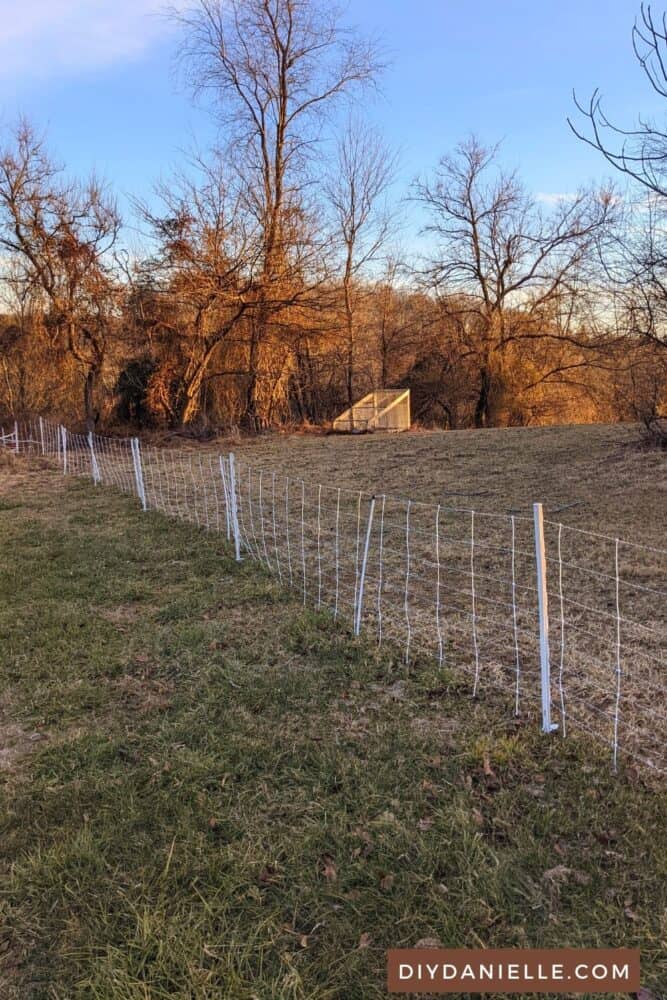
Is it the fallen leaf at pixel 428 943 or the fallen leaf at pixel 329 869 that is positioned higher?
the fallen leaf at pixel 329 869

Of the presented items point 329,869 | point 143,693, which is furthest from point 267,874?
point 143,693

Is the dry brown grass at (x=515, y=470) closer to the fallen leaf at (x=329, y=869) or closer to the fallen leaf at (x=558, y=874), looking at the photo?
the fallen leaf at (x=558, y=874)

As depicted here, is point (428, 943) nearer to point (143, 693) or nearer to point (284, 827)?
point (284, 827)

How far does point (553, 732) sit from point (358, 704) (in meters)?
0.82

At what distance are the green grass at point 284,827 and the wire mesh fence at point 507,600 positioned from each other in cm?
26

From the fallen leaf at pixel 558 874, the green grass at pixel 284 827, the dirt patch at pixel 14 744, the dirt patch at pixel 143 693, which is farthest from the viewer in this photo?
the dirt patch at pixel 143 693

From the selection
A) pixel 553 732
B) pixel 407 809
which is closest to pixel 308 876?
pixel 407 809

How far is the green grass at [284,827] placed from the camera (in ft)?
4.98

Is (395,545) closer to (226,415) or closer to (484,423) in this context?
(226,415)

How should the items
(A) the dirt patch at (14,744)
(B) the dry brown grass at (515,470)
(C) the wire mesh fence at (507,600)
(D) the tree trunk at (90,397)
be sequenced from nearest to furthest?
(A) the dirt patch at (14,744), (C) the wire mesh fence at (507,600), (B) the dry brown grass at (515,470), (D) the tree trunk at (90,397)

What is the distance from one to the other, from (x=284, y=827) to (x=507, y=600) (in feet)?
7.62

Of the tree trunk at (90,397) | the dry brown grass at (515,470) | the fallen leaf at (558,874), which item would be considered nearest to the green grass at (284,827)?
the fallen leaf at (558,874)

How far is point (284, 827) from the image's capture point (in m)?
1.93

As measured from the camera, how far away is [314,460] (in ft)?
35.9
